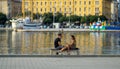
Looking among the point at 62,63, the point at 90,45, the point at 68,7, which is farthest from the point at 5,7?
the point at 62,63

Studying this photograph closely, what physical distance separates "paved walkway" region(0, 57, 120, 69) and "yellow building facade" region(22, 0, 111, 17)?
435 feet

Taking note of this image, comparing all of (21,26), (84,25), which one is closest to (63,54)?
(21,26)

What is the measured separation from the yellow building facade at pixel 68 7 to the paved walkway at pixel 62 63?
132556 mm

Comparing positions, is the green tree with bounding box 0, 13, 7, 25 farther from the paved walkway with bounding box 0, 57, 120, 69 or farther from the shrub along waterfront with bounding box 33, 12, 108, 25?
the paved walkway with bounding box 0, 57, 120, 69

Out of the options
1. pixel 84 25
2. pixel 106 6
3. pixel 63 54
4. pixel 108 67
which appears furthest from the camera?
pixel 106 6

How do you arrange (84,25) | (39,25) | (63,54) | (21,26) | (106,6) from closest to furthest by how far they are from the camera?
(63,54) → (21,26) → (39,25) → (84,25) → (106,6)

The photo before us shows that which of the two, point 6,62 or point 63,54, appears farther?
point 63,54

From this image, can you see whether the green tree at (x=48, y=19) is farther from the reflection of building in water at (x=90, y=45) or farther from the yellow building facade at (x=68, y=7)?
the reflection of building in water at (x=90, y=45)

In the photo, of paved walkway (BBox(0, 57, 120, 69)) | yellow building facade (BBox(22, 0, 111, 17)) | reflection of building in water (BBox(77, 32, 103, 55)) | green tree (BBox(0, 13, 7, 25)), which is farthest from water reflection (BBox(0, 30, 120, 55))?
yellow building facade (BBox(22, 0, 111, 17))

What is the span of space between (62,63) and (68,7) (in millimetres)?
137221

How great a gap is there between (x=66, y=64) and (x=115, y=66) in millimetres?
2020

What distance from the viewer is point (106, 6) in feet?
543

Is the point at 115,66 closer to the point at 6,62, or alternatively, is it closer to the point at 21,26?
the point at 6,62

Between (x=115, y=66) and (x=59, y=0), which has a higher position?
(x=59, y=0)
